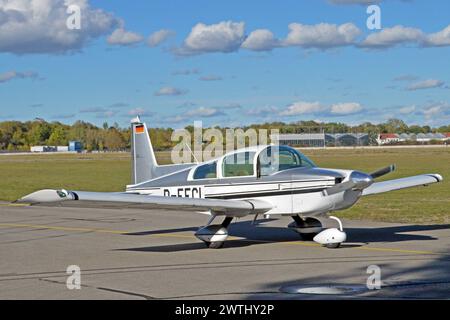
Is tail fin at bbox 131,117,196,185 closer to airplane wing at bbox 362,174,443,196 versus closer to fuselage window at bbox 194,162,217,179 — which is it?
fuselage window at bbox 194,162,217,179

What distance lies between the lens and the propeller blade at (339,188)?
42.6 feet

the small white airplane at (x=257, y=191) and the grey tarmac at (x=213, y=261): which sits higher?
the small white airplane at (x=257, y=191)

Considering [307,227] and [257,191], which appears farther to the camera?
[307,227]

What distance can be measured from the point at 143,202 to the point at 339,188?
3.56 m

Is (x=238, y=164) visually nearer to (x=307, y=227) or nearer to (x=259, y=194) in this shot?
(x=259, y=194)

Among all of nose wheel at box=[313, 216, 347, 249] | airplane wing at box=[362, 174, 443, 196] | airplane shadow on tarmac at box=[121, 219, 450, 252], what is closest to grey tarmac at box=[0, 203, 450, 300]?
airplane shadow on tarmac at box=[121, 219, 450, 252]

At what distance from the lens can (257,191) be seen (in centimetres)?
1377

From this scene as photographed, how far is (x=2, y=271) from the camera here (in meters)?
11.4

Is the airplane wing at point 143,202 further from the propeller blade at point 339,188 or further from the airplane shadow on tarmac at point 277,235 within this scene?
the propeller blade at point 339,188

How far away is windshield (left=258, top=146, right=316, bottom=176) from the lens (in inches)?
543

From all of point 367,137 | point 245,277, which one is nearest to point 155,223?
point 245,277

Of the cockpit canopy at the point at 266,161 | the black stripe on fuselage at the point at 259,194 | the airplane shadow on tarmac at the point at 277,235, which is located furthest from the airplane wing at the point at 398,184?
the black stripe on fuselage at the point at 259,194

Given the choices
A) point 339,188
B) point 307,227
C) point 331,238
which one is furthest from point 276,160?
point 331,238

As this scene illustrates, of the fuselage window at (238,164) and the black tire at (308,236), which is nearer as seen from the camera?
the fuselage window at (238,164)
